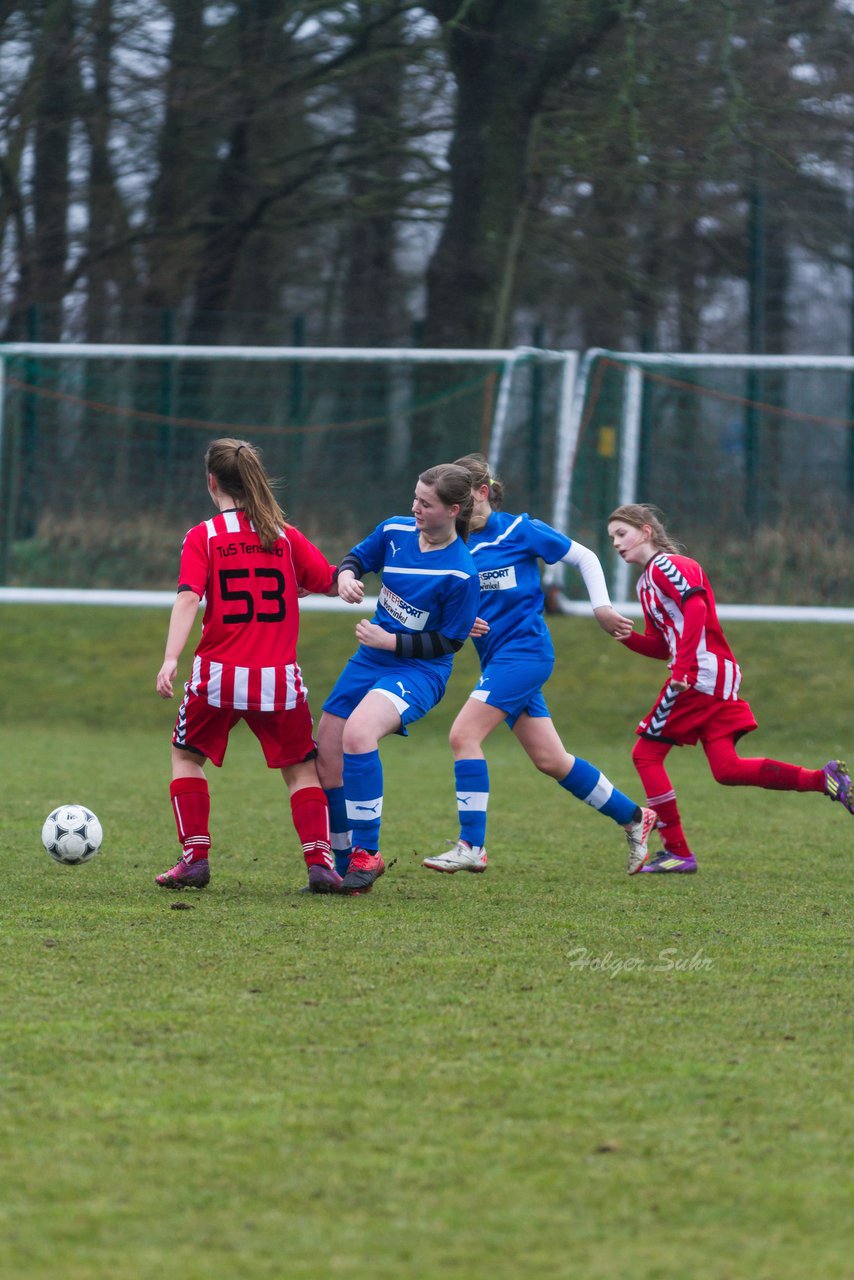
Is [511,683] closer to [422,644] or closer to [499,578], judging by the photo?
[499,578]

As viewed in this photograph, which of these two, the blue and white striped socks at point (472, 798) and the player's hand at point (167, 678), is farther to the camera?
the blue and white striped socks at point (472, 798)

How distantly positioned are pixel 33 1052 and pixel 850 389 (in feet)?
47.0

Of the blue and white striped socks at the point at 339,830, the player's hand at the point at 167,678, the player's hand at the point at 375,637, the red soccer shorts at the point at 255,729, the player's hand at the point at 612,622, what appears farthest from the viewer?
the player's hand at the point at 612,622

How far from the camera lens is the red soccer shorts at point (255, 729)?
18.0 ft

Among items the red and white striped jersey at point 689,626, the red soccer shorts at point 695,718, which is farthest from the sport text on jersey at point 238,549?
the red soccer shorts at point 695,718

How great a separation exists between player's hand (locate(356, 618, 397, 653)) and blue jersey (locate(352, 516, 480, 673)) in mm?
122

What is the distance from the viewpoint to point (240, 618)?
5422 millimetres

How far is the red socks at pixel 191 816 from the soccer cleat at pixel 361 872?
1.61ft

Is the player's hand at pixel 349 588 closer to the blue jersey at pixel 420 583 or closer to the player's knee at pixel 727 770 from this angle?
the blue jersey at pixel 420 583

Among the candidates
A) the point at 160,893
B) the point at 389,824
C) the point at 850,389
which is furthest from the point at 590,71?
the point at 160,893

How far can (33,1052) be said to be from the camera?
11.2ft

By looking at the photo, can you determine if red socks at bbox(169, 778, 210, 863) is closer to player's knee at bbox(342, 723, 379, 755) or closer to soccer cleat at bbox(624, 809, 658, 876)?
player's knee at bbox(342, 723, 379, 755)

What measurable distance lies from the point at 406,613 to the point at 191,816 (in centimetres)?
103

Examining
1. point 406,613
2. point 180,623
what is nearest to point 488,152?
point 406,613
